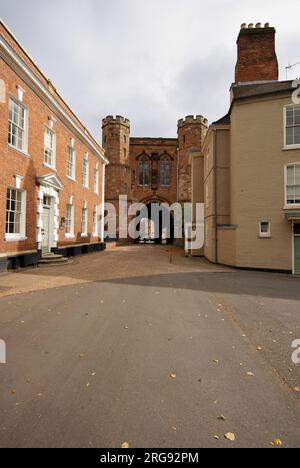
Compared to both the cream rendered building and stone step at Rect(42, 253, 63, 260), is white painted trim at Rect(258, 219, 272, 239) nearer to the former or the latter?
the cream rendered building

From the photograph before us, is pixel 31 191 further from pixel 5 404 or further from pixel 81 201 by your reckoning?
pixel 5 404

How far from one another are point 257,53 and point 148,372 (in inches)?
840

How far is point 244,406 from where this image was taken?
2.86 metres

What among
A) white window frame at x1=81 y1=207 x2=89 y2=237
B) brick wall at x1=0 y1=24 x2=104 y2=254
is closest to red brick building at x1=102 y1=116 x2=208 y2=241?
white window frame at x1=81 y1=207 x2=89 y2=237

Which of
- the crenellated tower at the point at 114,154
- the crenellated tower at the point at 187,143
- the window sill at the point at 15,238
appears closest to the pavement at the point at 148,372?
the window sill at the point at 15,238

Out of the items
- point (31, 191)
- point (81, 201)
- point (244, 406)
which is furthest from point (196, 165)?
point (244, 406)

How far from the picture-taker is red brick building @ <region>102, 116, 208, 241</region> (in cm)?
3416

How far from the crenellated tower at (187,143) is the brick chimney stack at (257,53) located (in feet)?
48.3

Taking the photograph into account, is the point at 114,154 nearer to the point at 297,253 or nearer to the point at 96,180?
the point at 96,180

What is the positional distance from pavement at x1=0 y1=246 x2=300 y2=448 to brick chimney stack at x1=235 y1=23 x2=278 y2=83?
55.5 ft
